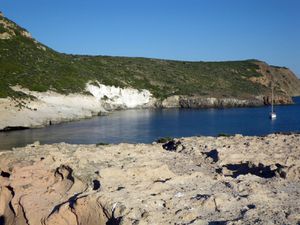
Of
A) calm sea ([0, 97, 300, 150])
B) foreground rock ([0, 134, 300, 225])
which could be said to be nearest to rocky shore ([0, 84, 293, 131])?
calm sea ([0, 97, 300, 150])

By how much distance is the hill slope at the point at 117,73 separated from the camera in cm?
9531

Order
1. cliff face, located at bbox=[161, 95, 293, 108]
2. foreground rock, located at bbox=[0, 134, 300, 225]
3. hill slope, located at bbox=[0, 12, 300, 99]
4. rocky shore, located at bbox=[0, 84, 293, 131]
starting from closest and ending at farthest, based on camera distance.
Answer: foreground rock, located at bbox=[0, 134, 300, 225] → rocky shore, located at bbox=[0, 84, 293, 131] → hill slope, located at bbox=[0, 12, 300, 99] → cliff face, located at bbox=[161, 95, 293, 108]

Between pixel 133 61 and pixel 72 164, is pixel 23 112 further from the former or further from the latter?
pixel 133 61

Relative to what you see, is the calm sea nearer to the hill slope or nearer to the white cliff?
the white cliff

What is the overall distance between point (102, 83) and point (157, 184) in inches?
4078

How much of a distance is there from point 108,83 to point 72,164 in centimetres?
10177

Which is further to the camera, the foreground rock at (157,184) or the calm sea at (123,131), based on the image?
the calm sea at (123,131)

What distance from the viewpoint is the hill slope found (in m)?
95.3

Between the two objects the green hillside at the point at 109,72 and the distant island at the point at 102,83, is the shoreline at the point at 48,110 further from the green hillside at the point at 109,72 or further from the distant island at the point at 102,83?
the green hillside at the point at 109,72

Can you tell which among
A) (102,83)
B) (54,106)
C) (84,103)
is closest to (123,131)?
(54,106)

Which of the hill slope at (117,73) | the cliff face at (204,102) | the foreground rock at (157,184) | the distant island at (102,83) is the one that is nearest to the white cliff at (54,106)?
the distant island at (102,83)

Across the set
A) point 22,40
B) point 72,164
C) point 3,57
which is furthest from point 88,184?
Answer: point 22,40

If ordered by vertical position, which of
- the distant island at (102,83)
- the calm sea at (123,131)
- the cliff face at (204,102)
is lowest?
the calm sea at (123,131)

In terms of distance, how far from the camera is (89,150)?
68.2 feet
